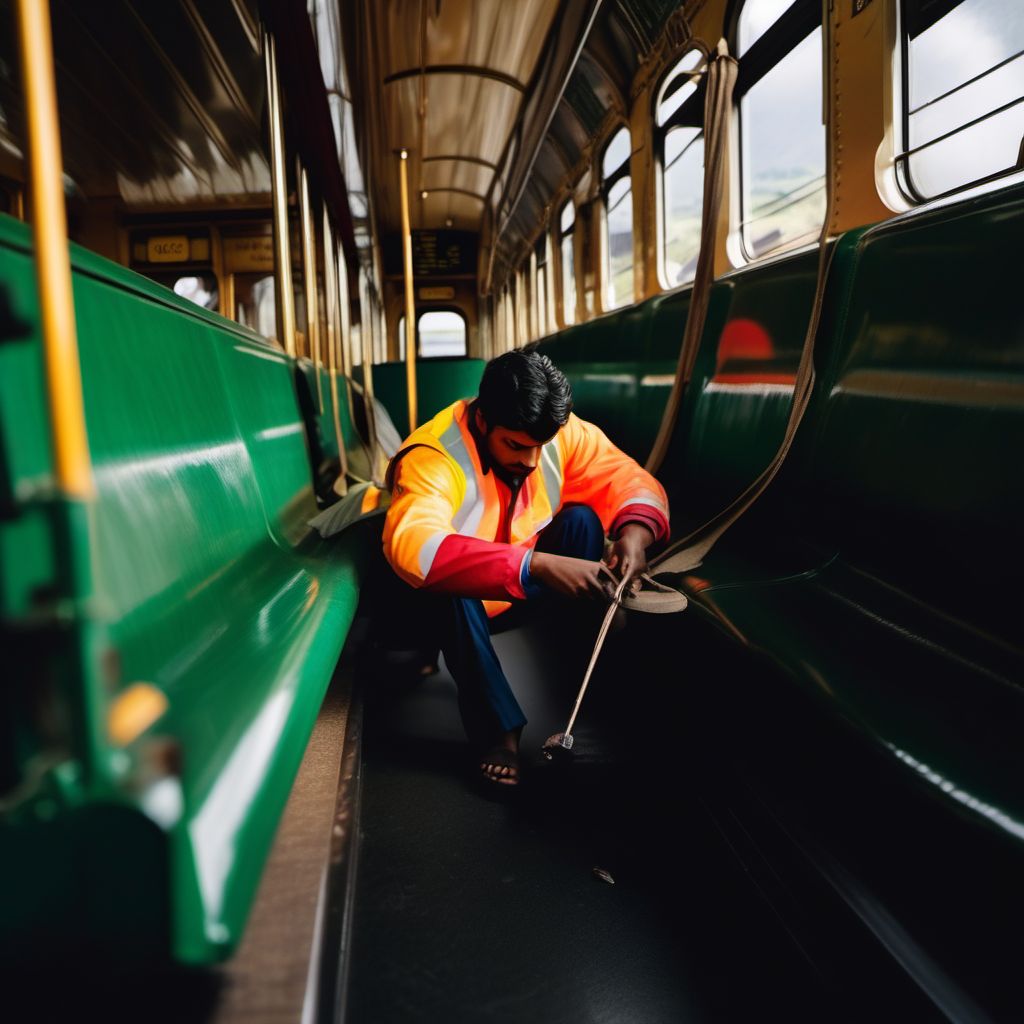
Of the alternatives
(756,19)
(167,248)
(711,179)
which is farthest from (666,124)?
(167,248)

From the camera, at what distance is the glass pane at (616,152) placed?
18.9 feet

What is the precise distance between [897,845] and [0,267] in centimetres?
107

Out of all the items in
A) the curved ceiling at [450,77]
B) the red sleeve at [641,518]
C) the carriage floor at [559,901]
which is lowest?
the carriage floor at [559,901]

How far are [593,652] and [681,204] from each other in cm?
416

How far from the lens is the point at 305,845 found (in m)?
0.94

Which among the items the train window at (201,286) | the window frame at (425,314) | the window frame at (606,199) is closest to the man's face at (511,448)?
the window frame at (606,199)

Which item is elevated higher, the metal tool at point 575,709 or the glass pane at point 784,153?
the glass pane at point 784,153

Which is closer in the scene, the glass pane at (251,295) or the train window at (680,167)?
the train window at (680,167)

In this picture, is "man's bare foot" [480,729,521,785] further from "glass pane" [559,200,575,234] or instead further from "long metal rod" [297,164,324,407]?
"glass pane" [559,200,575,234]

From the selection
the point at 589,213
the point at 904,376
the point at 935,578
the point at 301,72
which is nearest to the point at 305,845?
the point at 935,578

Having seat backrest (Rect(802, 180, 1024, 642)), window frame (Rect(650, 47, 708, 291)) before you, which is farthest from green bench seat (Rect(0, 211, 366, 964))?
window frame (Rect(650, 47, 708, 291))

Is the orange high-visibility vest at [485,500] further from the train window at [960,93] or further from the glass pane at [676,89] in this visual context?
the glass pane at [676,89]

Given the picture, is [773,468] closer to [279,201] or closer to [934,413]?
[934,413]

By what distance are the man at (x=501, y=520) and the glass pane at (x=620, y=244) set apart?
425 cm
